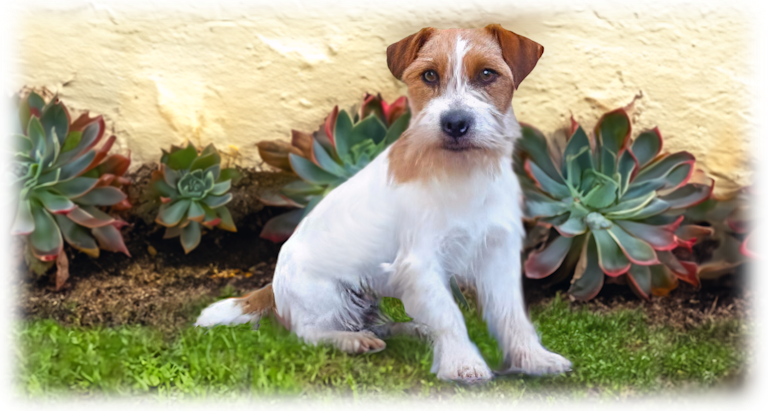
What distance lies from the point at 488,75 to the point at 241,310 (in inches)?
52.9

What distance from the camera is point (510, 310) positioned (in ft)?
8.00

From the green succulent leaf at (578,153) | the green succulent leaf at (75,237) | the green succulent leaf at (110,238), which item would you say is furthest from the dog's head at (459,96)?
the green succulent leaf at (75,237)

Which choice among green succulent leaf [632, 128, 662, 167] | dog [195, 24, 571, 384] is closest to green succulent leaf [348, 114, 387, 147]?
dog [195, 24, 571, 384]

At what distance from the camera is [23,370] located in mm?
2570

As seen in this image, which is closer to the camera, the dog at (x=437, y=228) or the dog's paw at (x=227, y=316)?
the dog at (x=437, y=228)

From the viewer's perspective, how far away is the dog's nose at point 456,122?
215 cm

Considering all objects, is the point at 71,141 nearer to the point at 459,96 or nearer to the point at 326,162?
the point at 326,162

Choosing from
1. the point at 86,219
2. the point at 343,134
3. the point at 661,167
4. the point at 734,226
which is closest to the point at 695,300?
the point at 734,226

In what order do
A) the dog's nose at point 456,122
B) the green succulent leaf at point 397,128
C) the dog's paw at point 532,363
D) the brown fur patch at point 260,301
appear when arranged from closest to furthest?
the dog's nose at point 456,122, the dog's paw at point 532,363, the brown fur patch at point 260,301, the green succulent leaf at point 397,128

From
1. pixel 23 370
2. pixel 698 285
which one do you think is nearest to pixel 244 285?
pixel 23 370

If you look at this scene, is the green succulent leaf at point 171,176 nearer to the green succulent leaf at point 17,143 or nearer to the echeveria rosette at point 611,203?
the green succulent leaf at point 17,143

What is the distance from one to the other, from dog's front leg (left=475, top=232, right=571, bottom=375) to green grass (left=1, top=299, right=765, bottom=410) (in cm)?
5

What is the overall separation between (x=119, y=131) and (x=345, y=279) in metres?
1.46

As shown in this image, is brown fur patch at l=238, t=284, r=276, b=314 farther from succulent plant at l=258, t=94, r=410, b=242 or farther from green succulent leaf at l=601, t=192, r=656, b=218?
green succulent leaf at l=601, t=192, r=656, b=218
